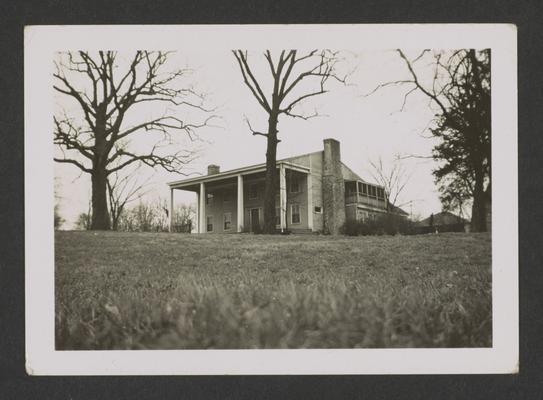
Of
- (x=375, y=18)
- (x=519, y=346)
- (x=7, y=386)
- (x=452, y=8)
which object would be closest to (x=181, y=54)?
(x=375, y=18)

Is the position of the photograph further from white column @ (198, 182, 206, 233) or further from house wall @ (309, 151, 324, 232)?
white column @ (198, 182, 206, 233)

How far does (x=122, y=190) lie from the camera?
3781 mm

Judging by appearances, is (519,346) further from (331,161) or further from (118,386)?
(118,386)

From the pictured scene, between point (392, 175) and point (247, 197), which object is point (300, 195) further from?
point (392, 175)

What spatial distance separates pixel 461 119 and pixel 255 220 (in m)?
2.85

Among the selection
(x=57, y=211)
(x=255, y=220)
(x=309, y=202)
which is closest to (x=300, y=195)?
(x=309, y=202)

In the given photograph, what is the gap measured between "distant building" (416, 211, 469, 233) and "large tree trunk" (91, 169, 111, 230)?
10.1 feet

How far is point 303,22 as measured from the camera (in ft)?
9.48

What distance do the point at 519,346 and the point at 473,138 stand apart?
5.60 ft

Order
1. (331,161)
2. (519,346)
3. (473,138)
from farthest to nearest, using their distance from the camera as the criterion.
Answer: (331,161) → (473,138) → (519,346)

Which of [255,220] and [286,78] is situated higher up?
[286,78]

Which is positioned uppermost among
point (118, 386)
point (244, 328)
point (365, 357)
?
point (244, 328)

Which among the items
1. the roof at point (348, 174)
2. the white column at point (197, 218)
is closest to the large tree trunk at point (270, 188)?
the roof at point (348, 174)

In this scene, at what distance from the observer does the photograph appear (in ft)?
8.77
